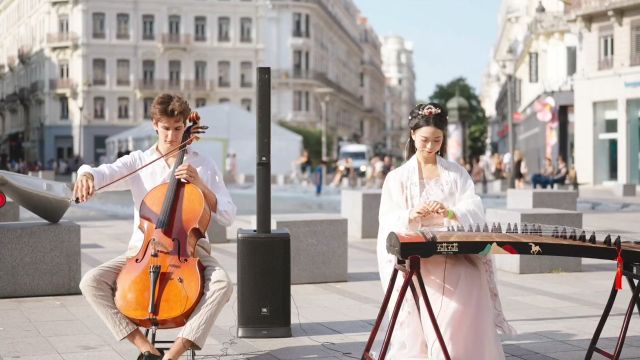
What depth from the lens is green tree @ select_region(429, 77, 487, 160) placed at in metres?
108

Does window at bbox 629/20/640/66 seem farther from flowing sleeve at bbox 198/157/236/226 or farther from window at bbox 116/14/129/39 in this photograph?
window at bbox 116/14/129/39

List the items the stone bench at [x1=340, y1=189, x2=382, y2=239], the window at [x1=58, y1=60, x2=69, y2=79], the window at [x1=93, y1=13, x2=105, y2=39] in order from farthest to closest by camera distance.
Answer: the window at [x1=58, y1=60, x2=69, y2=79] → the window at [x1=93, y1=13, x2=105, y2=39] → the stone bench at [x1=340, y1=189, x2=382, y2=239]

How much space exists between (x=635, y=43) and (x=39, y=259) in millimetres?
33669

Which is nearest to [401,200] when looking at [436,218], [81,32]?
[436,218]

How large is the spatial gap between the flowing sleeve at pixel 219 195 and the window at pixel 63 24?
6959cm

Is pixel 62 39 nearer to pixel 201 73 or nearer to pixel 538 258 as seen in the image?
pixel 201 73

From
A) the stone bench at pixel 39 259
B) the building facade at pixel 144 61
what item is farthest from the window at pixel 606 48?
the stone bench at pixel 39 259

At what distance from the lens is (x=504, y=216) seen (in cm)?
1186

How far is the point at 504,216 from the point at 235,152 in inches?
1386

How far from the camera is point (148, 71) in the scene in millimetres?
73125

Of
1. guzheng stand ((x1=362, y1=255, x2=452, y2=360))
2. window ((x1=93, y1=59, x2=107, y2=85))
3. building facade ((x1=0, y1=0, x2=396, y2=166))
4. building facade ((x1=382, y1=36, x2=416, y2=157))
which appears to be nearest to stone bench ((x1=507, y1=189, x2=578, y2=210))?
guzheng stand ((x1=362, y1=255, x2=452, y2=360))

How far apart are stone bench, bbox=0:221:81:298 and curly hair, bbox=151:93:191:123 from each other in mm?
3907

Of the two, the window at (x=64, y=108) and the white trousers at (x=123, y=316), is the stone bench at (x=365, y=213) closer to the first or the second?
the white trousers at (x=123, y=316)

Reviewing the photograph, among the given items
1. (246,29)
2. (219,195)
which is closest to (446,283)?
(219,195)
